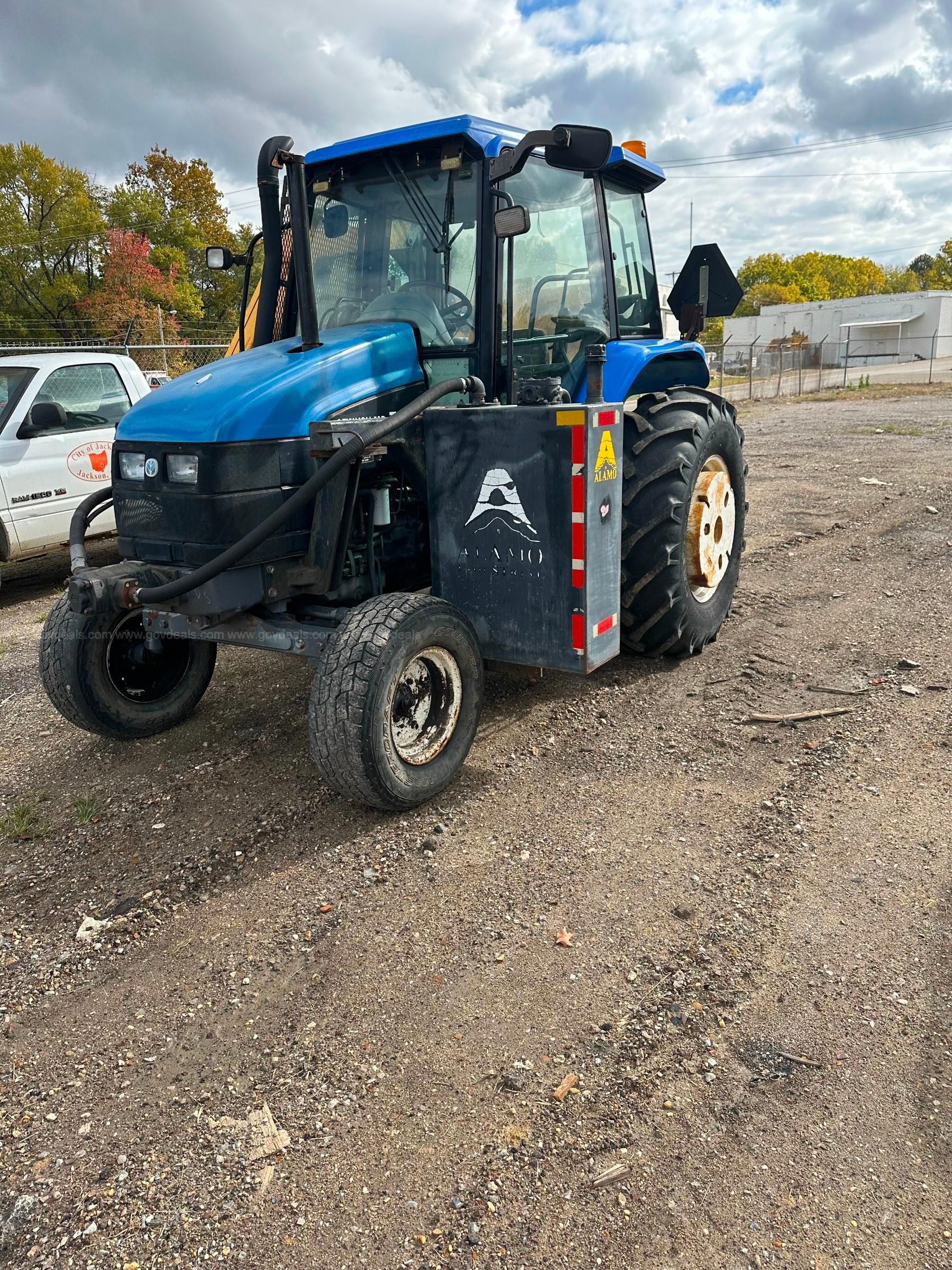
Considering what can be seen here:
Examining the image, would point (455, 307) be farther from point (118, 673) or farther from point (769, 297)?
point (769, 297)

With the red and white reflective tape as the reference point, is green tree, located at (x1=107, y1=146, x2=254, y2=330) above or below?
above

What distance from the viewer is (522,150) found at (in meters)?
3.63

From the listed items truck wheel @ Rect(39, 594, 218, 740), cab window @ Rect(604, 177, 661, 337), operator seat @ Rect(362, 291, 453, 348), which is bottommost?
truck wheel @ Rect(39, 594, 218, 740)

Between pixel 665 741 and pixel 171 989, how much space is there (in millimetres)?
2390

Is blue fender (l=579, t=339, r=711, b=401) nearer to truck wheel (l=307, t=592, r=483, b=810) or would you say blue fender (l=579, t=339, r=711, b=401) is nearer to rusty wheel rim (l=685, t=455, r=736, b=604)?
rusty wheel rim (l=685, t=455, r=736, b=604)

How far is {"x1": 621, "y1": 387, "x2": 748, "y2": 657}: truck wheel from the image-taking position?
4566 millimetres

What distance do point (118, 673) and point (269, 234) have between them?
2.26 metres

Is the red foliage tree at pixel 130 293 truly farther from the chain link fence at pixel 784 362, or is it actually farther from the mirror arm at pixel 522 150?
the mirror arm at pixel 522 150

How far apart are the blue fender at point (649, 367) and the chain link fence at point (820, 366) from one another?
10.7m

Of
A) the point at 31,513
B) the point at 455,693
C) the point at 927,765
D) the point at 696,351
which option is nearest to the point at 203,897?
the point at 455,693

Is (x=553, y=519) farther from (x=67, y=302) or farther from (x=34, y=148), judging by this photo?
(x=34, y=148)

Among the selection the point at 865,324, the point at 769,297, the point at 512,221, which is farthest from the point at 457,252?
the point at 769,297

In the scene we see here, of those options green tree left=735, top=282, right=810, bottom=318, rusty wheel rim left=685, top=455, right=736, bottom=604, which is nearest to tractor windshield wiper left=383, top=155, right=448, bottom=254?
rusty wheel rim left=685, top=455, right=736, bottom=604

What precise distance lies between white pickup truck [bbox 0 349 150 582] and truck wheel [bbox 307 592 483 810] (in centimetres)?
484
